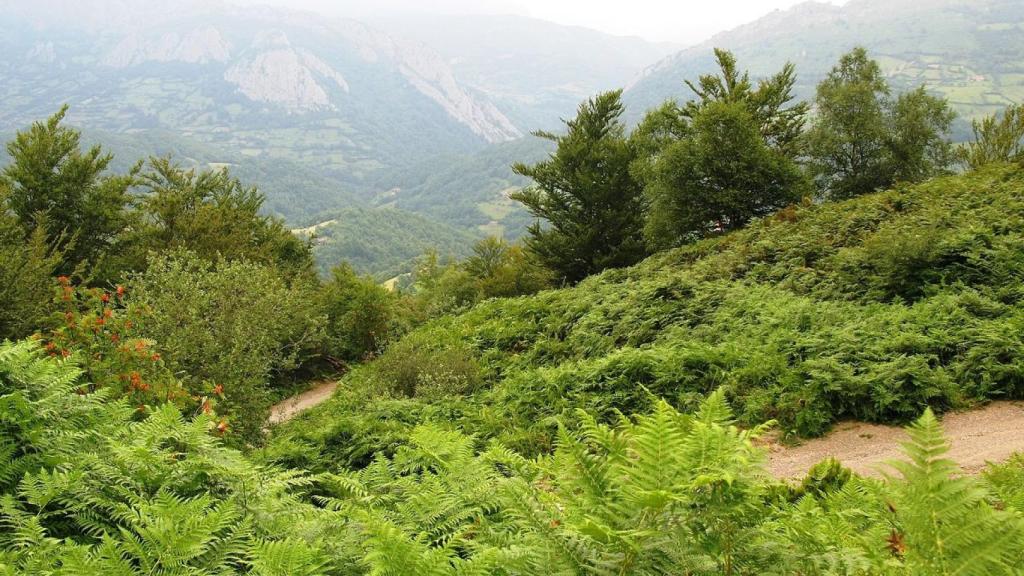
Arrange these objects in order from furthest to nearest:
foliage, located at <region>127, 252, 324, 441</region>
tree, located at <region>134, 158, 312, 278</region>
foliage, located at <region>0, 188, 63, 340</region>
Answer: tree, located at <region>134, 158, 312, 278</region> → foliage, located at <region>0, 188, 63, 340</region> → foliage, located at <region>127, 252, 324, 441</region>

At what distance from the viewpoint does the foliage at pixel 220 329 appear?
10.6 m

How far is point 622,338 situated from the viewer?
11.5 meters

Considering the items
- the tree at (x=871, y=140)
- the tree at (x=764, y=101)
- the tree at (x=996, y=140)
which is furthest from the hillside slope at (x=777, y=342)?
the tree at (x=996, y=140)

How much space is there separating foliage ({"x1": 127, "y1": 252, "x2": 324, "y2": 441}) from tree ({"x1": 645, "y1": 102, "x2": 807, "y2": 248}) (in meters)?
14.0

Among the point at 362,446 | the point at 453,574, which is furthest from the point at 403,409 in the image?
the point at 453,574

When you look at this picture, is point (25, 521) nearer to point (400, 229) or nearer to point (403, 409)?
point (403, 409)

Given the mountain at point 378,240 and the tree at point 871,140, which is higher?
the tree at point 871,140

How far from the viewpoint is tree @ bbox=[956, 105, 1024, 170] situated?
1070 inches

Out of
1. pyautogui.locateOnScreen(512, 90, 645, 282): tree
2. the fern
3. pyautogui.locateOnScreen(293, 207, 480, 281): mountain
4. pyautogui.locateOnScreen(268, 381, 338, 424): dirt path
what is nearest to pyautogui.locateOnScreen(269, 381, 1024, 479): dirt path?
the fern

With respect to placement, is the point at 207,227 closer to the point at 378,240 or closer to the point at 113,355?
the point at 113,355

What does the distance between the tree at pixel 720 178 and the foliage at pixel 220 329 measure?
14012mm

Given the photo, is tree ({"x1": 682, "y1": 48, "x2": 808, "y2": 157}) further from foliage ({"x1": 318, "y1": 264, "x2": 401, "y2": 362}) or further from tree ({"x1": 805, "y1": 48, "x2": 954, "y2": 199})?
foliage ({"x1": 318, "y1": 264, "x2": 401, "y2": 362})

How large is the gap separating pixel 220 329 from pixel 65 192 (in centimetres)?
1375

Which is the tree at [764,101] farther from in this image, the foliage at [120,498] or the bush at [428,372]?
the foliage at [120,498]
